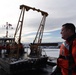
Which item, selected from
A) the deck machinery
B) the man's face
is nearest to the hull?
the deck machinery

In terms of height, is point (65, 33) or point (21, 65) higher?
point (65, 33)

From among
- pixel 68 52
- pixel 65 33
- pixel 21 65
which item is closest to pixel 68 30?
pixel 65 33

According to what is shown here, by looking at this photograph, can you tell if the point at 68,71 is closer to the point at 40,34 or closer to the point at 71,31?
the point at 71,31

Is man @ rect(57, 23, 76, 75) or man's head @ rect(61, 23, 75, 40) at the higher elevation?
man's head @ rect(61, 23, 75, 40)

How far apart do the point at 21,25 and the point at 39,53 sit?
359cm

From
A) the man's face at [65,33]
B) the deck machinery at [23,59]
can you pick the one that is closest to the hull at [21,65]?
the deck machinery at [23,59]

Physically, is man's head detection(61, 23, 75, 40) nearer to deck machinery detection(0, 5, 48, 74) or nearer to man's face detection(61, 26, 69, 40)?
man's face detection(61, 26, 69, 40)

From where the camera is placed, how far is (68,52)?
268 cm

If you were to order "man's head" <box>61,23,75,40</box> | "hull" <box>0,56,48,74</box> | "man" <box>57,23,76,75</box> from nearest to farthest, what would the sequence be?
1. "man" <box>57,23,76,75</box>
2. "man's head" <box>61,23,75,40</box>
3. "hull" <box>0,56,48,74</box>

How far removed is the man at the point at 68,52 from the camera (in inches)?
102

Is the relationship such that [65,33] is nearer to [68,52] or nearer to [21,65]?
[68,52]

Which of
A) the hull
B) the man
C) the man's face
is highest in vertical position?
the man's face

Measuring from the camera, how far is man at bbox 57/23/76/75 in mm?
2588

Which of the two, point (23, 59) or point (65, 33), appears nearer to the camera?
point (65, 33)
